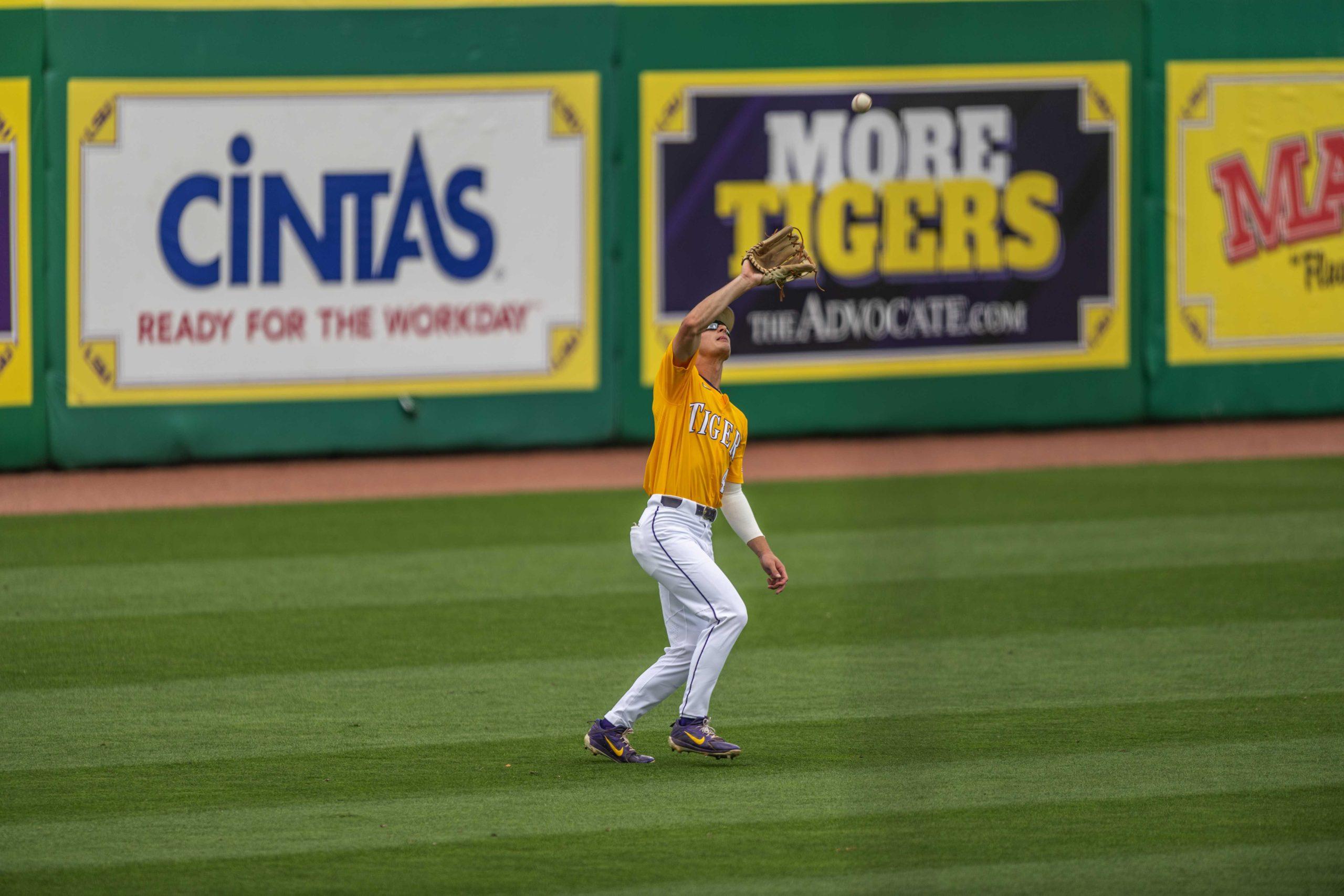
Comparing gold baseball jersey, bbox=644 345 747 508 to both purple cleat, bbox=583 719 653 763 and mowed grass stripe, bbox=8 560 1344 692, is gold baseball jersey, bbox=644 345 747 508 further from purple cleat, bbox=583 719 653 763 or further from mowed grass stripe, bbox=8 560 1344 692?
mowed grass stripe, bbox=8 560 1344 692

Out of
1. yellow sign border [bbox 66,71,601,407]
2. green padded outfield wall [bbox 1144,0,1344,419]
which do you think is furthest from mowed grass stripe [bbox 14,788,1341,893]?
green padded outfield wall [bbox 1144,0,1344,419]

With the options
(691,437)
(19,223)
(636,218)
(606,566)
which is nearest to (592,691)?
(691,437)

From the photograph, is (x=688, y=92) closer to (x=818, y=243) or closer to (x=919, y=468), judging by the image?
(x=818, y=243)

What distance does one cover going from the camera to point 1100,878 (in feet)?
17.7

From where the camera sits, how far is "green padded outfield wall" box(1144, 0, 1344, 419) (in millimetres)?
16109

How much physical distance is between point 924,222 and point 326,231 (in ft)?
16.3

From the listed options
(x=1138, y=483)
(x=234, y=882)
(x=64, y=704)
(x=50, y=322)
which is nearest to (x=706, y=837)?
(x=234, y=882)

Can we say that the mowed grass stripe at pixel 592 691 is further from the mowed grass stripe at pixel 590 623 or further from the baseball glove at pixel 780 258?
the baseball glove at pixel 780 258

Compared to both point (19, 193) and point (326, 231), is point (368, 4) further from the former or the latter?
point (19, 193)

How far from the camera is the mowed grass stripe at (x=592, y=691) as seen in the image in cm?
716

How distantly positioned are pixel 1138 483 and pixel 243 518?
21.3ft

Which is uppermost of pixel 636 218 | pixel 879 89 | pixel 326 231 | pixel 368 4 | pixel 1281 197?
pixel 368 4

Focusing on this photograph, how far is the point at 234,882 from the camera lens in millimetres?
5387

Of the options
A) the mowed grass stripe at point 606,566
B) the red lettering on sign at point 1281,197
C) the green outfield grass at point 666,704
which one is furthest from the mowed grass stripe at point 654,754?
the red lettering on sign at point 1281,197
